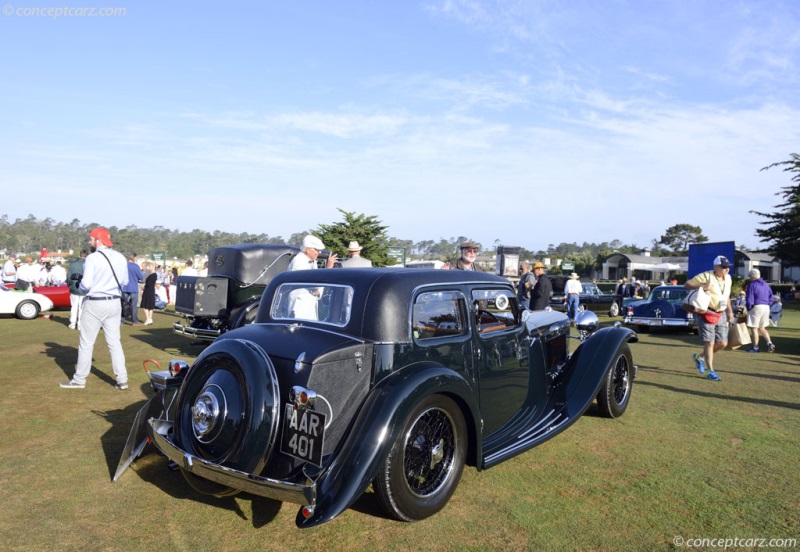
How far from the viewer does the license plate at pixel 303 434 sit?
116 inches

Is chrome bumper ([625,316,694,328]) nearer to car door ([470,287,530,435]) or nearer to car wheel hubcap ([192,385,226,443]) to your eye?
car door ([470,287,530,435])

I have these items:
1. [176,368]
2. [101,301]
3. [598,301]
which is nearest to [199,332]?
[101,301]

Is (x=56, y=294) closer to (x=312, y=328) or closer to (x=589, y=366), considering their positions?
(x=312, y=328)

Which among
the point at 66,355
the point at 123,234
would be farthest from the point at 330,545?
the point at 123,234

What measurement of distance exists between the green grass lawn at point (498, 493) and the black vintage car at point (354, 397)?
9.1 inches

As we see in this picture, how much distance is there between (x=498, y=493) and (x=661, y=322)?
1245 centimetres

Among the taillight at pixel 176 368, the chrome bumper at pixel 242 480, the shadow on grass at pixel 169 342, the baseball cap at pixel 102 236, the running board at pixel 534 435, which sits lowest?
the shadow on grass at pixel 169 342

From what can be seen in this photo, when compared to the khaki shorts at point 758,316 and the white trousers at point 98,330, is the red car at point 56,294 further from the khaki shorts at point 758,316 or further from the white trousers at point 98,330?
the khaki shorts at point 758,316

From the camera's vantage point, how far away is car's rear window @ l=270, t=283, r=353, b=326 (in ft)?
12.2

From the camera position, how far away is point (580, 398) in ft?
15.5

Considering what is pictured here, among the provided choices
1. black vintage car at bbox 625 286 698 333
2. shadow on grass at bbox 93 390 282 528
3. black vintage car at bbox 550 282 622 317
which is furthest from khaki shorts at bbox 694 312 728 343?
black vintage car at bbox 550 282 622 317

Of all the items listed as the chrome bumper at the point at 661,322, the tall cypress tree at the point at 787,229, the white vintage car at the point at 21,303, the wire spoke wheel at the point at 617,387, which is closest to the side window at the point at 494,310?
the wire spoke wheel at the point at 617,387

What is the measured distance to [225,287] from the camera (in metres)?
8.63

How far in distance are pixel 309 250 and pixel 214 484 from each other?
153 inches
